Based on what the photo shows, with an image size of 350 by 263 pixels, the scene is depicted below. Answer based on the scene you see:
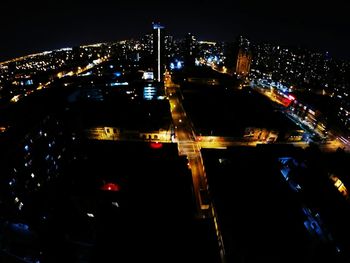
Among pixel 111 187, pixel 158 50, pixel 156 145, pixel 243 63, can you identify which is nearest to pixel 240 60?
pixel 243 63

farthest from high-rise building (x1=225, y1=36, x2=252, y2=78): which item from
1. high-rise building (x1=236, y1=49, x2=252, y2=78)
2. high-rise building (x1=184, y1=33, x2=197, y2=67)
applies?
high-rise building (x1=184, y1=33, x2=197, y2=67)

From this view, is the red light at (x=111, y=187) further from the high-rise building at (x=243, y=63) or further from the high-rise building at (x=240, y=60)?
the high-rise building at (x=243, y=63)

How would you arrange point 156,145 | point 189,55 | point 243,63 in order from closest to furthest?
point 156,145 < point 243,63 < point 189,55

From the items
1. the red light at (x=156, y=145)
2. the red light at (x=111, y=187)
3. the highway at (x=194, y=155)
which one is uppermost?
the red light at (x=156, y=145)

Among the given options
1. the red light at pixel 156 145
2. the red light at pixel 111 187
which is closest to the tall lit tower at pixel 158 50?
the red light at pixel 156 145

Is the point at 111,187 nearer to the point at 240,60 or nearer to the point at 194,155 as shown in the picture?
the point at 194,155

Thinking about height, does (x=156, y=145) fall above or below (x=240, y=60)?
below

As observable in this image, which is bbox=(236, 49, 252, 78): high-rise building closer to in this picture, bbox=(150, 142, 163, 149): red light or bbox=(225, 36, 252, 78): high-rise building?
bbox=(225, 36, 252, 78): high-rise building

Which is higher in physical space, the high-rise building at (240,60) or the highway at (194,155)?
the high-rise building at (240,60)

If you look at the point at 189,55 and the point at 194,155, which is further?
the point at 189,55
